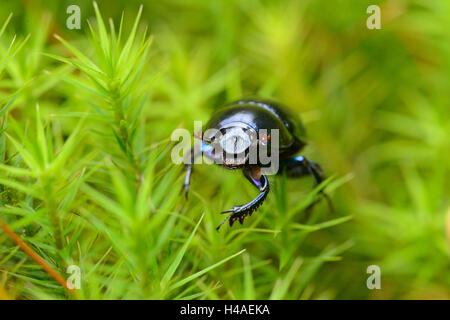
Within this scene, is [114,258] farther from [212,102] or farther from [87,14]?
[87,14]

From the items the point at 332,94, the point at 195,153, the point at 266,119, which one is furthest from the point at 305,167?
the point at 332,94

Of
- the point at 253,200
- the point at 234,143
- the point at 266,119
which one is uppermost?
the point at 266,119

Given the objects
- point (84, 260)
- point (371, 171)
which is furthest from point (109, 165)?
point (371, 171)

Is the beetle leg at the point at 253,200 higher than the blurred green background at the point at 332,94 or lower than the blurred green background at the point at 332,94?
lower

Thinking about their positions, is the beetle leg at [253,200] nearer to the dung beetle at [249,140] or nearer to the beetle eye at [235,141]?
the dung beetle at [249,140]

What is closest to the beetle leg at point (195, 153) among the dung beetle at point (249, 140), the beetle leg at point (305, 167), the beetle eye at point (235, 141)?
the dung beetle at point (249, 140)

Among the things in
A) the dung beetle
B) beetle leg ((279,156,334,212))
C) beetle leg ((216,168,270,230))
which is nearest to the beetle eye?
the dung beetle

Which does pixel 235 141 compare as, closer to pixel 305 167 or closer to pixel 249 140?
pixel 249 140
